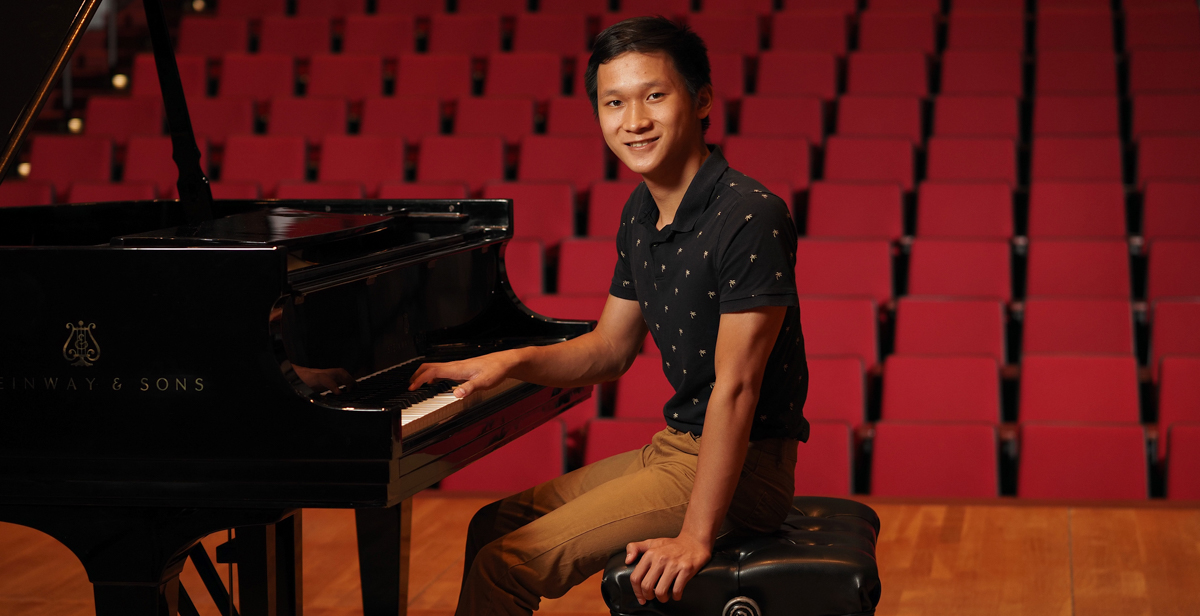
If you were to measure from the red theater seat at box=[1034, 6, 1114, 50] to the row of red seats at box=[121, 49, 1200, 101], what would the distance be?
0.53 feet

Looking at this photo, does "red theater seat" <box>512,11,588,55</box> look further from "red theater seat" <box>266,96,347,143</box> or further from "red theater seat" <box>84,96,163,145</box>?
"red theater seat" <box>84,96,163,145</box>

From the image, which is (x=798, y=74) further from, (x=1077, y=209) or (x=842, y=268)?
(x=842, y=268)

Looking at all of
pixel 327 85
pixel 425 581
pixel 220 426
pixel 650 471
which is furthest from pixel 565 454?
pixel 327 85

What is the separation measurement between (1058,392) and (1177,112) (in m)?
1.75

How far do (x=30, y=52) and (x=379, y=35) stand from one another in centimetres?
375

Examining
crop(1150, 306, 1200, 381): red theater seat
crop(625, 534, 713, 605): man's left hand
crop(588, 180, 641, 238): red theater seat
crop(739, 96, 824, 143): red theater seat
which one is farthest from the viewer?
crop(739, 96, 824, 143): red theater seat

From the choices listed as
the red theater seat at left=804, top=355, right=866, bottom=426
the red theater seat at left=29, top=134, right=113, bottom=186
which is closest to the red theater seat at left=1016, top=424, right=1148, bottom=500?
the red theater seat at left=804, top=355, right=866, bottom=426

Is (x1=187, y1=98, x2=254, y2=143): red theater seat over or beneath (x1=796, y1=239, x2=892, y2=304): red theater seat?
over

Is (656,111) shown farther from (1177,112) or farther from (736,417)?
(1177,112)

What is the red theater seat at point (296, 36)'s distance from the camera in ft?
17.1

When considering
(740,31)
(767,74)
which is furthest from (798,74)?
(740,31)

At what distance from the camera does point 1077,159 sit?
12.6 feet

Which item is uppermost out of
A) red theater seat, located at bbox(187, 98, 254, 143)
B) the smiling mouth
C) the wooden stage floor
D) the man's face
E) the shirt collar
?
red theater seat, located at bbox(187, 98, 254, 143)

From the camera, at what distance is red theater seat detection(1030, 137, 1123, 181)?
381cm
